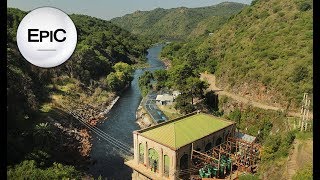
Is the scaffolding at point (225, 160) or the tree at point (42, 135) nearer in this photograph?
the scaffolding at point (225, 160)

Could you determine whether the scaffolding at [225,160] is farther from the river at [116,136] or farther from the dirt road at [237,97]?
the river at [116,136]

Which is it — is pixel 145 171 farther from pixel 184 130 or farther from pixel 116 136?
pixel 116 136

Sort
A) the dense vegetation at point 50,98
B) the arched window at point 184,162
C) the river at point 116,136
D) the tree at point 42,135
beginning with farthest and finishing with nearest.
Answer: the river at point 116,136 → the tree at point 42,135 → the dense vegetation at point 50,98 → the arched window at point 184,162

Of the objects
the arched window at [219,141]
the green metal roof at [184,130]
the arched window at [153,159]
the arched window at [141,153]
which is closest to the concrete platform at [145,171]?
the arched window at [153,159]

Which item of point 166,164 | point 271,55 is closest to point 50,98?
point 166,164

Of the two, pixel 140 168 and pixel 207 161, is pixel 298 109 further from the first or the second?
pixel 140 168
